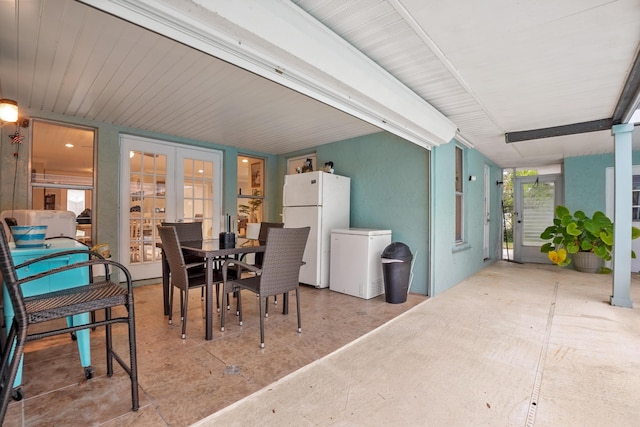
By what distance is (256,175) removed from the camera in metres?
6.39

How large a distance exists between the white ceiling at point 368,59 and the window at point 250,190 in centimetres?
196

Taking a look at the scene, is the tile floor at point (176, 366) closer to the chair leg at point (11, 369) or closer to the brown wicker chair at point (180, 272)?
the brown wicker chair at point (180, 272)

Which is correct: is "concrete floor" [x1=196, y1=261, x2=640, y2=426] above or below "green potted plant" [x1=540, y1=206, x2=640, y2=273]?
below

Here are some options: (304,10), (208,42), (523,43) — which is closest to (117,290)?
(208,42)

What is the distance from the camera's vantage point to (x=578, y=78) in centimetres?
276

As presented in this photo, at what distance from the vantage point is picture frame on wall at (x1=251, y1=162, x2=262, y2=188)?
6.34 metres

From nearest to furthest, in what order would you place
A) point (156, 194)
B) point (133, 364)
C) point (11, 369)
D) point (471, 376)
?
point (11, 369) < point (133, 364) < point (471, 376) < point (156, 194)

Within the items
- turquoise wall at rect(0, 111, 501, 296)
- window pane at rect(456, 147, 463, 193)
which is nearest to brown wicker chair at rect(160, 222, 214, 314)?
turquoise wall at rect(0, 111, 501, 296)

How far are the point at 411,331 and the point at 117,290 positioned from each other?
2.40 meters

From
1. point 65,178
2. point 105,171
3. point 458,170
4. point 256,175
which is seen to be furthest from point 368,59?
point 256,175

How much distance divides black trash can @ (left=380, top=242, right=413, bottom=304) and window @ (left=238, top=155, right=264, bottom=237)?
3.38 metres

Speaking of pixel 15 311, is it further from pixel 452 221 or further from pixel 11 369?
pixel 452 221

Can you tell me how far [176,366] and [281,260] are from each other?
1.08 m

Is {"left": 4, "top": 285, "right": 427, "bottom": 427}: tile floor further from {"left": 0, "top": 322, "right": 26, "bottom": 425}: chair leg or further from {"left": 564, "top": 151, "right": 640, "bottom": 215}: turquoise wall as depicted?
{"left": 564, "top": 151, "right": 640, "bottom": 215}: turquoise wall
